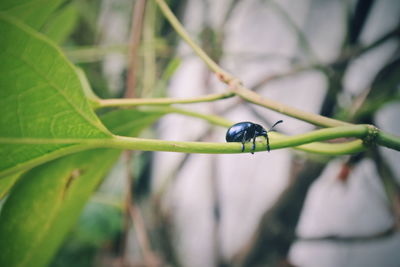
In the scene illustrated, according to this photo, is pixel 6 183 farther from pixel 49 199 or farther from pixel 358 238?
pixel 358 238

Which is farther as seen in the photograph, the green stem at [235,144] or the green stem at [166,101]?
the green stem at [166,101]

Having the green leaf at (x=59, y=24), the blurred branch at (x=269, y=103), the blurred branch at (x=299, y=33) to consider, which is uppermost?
the blurred branch at (x=299, y=33)

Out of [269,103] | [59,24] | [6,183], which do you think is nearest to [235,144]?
[269,103]

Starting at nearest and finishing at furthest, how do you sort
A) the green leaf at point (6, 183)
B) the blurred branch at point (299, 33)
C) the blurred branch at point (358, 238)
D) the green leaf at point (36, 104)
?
the green leaf at point (36, 104)
the green leaf at point (6, 183)
the blurred branch at point (358, 238)
the blurred branch at point (299, 33)

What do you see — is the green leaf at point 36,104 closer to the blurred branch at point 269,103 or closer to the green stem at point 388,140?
the blurred branch at point 269,103

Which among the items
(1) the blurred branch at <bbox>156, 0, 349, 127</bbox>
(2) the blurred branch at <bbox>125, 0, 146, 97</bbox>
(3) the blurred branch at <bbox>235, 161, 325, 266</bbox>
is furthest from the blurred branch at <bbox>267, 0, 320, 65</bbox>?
(1) the blurred branch at <bbox>156, 0, 349, 127</bbox>

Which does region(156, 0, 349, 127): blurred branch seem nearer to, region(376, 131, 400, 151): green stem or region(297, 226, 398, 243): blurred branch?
region(376, 131, 400, 151): green stem

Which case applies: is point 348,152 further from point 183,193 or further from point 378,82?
point 183,193

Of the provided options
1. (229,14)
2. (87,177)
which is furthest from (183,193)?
(87,177)

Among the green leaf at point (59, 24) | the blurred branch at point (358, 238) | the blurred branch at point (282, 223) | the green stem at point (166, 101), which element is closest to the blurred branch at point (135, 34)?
the green leaf at point (59, 24)
